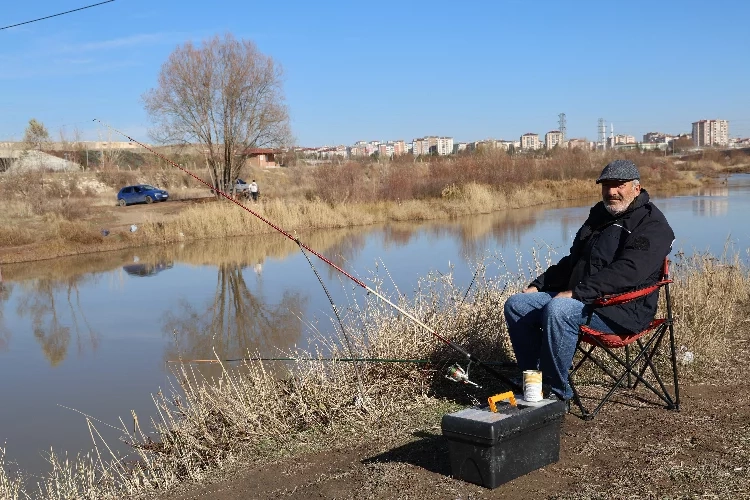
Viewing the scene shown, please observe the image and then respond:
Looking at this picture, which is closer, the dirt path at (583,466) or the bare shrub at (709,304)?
the dirt path at (583,466)

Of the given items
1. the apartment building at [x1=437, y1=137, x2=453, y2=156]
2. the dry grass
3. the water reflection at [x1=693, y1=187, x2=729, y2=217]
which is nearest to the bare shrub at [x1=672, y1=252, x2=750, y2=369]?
the water reflection at [x1=693, y1=187, x2=729, y2=217]

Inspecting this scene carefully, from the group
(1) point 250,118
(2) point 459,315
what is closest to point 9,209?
(1) point 250,118

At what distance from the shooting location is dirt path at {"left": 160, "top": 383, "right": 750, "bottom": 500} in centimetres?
305

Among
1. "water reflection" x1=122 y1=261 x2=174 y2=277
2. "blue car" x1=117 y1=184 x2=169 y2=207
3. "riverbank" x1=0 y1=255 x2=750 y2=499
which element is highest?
"blue car" x1=117 y1=184 x2=169 y2=207

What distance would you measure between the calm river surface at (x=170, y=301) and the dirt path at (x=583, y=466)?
2.07 metres

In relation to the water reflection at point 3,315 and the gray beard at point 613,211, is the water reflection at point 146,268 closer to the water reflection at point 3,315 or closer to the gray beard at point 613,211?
the water reflection at point 3,315

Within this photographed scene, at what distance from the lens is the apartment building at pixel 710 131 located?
15975cm

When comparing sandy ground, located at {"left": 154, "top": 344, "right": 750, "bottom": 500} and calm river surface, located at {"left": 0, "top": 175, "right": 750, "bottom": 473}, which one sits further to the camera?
calm river surface, located at {"left": 0, "top": 175, "right": 750, "bottom": 473}

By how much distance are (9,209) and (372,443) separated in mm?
22365

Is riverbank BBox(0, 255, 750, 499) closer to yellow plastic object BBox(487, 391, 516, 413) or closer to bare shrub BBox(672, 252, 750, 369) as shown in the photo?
bare shrub BBox(672, 252, 750, 369)

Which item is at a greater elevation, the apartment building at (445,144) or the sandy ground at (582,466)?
the apartment building at (445,144)

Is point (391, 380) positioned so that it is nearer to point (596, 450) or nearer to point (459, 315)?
point (459, 315)

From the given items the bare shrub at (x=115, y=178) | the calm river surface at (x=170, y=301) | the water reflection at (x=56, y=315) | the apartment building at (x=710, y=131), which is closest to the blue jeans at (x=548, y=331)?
the calm river surface at (x=170, y=301)

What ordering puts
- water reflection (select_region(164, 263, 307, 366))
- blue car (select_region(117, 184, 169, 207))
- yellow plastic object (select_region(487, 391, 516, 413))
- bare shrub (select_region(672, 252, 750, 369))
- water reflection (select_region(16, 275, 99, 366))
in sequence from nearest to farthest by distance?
yellow plastic object (select_region(487, 391, 516, 413)) → bare shrub (select_region(672, 252, 750, 369)) → water reflection (select_region(164, 263, 307, 366)) → water reflection (select_region(16, 275, 99, 366)) → blue car (select_region(117, 184, 169, 207))
